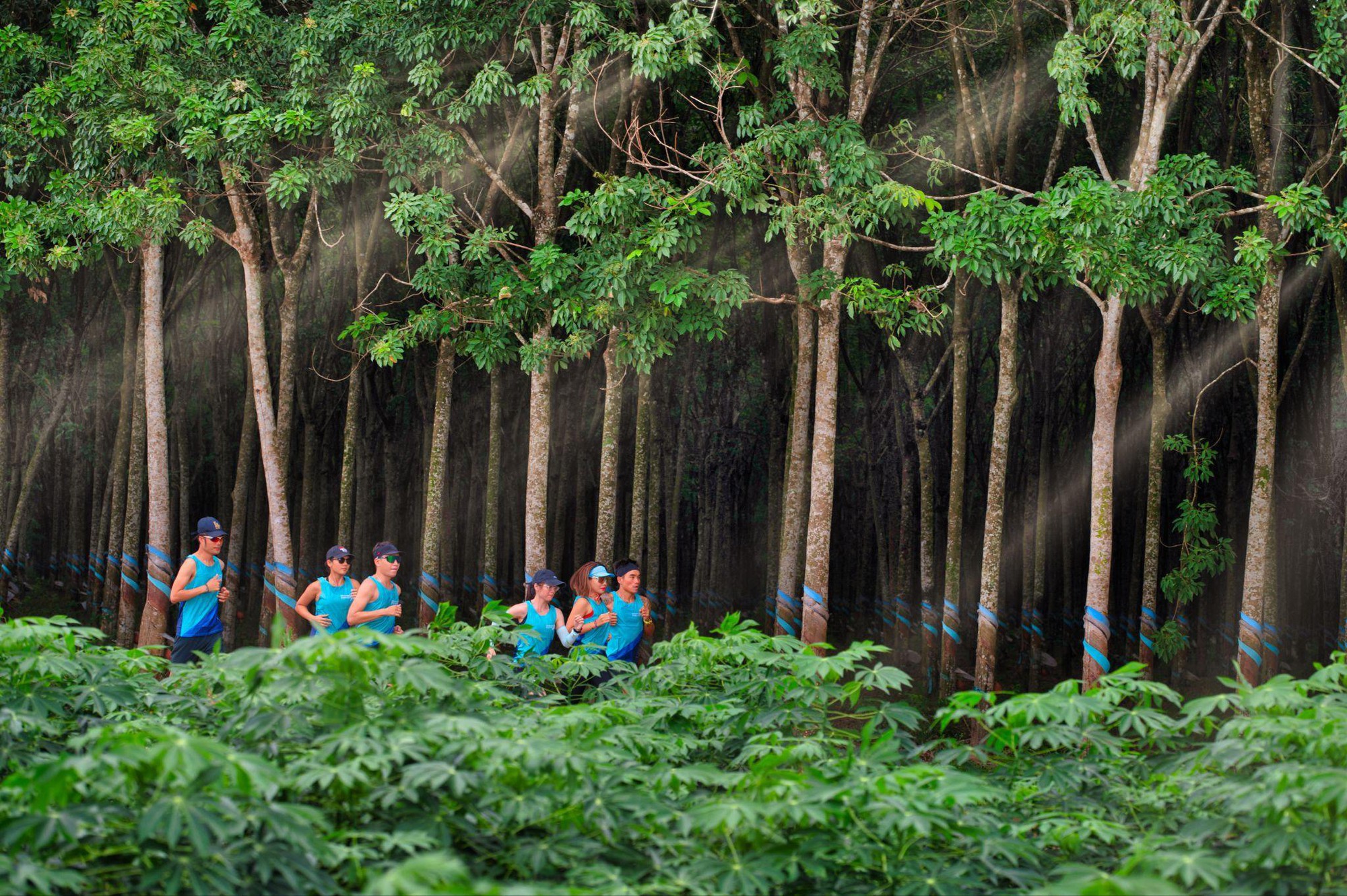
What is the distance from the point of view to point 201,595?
10039 mm

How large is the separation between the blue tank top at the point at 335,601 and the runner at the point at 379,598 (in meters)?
0.23

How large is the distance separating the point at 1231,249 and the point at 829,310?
5.07 meters

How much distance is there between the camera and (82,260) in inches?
611

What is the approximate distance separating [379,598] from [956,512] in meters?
7.17

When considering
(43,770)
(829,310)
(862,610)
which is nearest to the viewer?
(43,770)

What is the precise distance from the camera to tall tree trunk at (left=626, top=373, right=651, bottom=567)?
16.7 meters

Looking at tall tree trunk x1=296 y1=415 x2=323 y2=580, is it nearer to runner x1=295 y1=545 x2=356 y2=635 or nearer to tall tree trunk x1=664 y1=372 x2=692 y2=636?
tall tree trunk x1=664 y1=372 x2=692 y2=636

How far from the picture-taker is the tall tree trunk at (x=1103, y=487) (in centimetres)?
1205

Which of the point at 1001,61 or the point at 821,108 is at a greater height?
the point at 1001,61

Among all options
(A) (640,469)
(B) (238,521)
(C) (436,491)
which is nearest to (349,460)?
(C) (436,491)

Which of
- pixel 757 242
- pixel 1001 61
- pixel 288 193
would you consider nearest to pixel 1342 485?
pixel 1001 61

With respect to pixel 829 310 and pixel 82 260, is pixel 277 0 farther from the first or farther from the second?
pixel 829 310

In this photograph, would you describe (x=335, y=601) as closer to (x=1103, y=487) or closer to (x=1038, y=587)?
(x=1103, y=487)

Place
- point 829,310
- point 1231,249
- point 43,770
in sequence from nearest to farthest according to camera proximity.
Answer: point 43,770 < point 829,310 < point 1231,249
